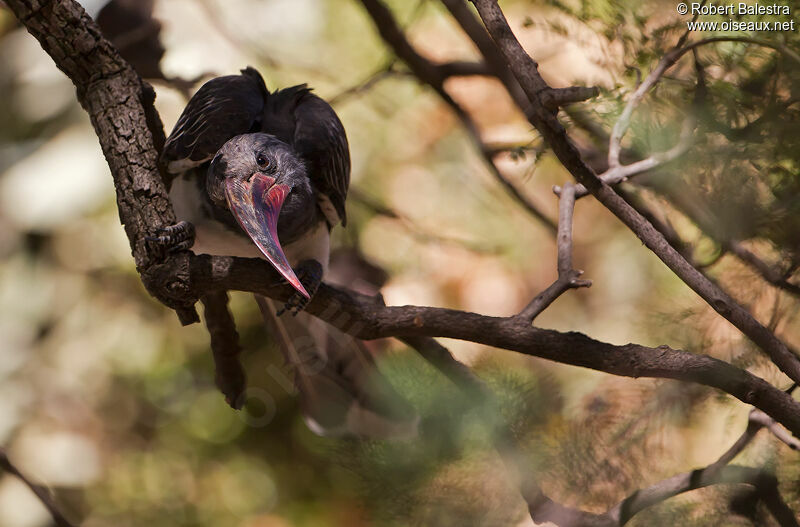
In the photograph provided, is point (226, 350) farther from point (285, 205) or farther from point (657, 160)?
point (657, 160)

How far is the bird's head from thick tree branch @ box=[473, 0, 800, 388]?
429 mm

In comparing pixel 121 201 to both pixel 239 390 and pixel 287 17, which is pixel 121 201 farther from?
pixel 287 17

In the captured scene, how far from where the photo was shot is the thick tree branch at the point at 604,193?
3.35ft

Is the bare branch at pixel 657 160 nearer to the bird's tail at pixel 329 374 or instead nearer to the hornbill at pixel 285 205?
the hornbill at pixel 285 205

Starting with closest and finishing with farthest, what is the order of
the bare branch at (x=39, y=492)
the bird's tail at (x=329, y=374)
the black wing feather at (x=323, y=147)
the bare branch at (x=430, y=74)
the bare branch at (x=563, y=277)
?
the bare branch at (x=563, y=277) < the black wing feather at (x=323, y=147) < the bird's tail at (x=329, y=374) < the bare branch at (x=39, y=492) < the bare branch at (x=430, y=74)

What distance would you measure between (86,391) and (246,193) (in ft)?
3.82

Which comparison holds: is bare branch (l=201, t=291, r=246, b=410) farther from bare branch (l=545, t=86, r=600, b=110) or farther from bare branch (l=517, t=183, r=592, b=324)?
bare branch (l=545, t=86, r=600, b=110)

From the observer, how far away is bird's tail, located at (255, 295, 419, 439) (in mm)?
1588

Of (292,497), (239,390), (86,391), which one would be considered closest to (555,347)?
(239,390)

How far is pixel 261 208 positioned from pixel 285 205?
0.09 metres

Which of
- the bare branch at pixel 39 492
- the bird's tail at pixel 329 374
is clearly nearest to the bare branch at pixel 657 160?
the bird's tail at pixel 329 374

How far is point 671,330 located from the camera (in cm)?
139

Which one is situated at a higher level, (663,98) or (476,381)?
(663,98)

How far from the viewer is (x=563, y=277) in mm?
1267
